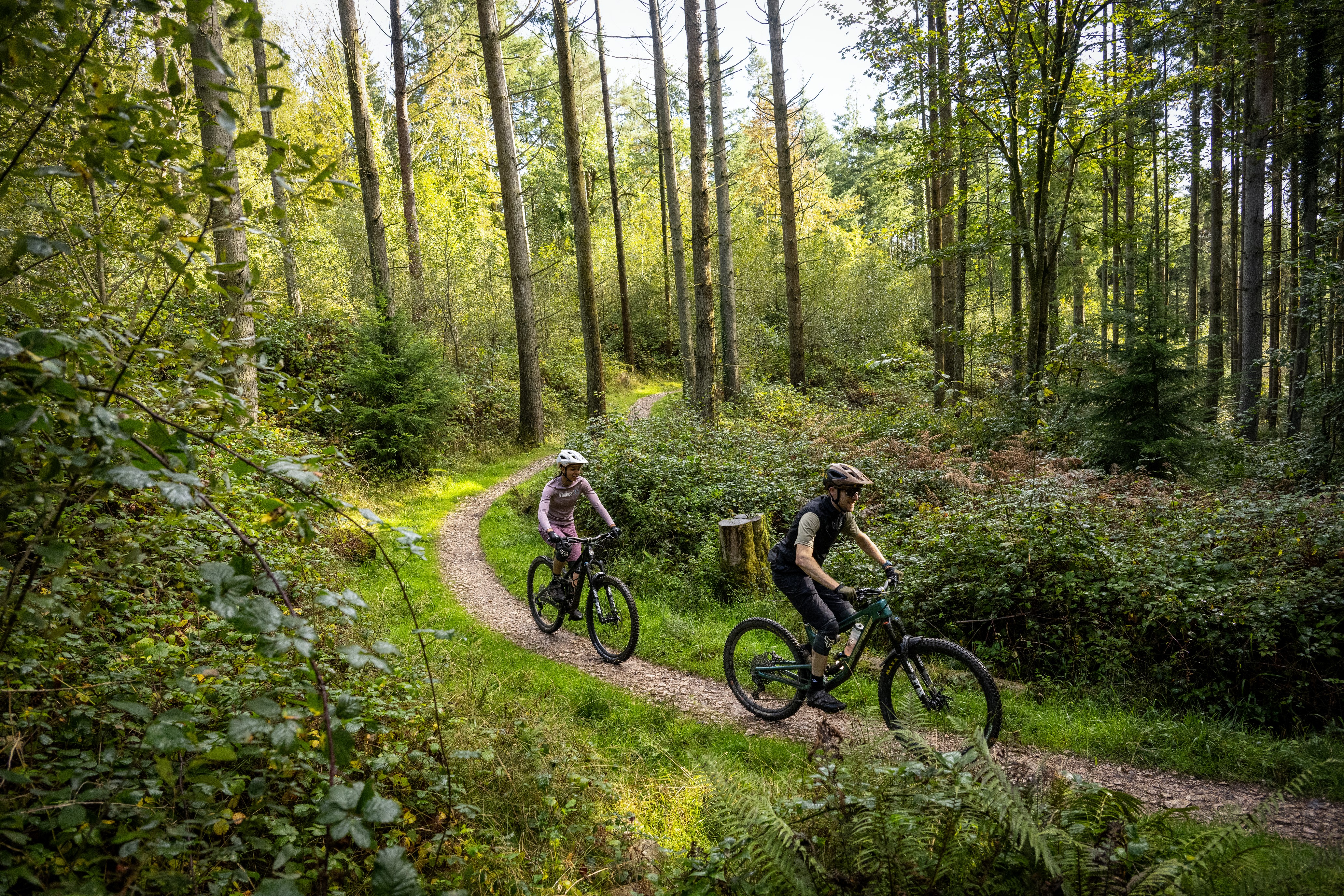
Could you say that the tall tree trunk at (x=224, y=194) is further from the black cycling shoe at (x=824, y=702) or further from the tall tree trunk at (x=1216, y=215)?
the tall tree trunk at (x=1216, y=215)

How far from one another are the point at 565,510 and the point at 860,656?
3.88 m

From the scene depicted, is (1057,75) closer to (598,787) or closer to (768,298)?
(598,787)

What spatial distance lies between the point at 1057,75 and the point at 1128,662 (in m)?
9.79

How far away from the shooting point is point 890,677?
5.14m

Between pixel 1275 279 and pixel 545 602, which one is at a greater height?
pixel 1275 279

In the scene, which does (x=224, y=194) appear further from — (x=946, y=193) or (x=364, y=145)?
(x=946, y=193)

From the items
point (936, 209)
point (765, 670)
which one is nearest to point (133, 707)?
point (765, 670)

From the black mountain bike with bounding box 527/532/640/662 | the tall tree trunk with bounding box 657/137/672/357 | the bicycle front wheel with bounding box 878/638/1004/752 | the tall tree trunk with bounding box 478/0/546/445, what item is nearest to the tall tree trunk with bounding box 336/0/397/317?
the tall tree trunk with bounding box 478/0/546/445

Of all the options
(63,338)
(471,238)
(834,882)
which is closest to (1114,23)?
(834,882)

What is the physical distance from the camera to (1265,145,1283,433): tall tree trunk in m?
15.7

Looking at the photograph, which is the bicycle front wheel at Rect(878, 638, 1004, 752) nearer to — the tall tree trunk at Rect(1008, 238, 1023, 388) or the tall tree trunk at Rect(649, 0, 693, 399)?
the tall tree trunk at Rect(1008, 238, 1023, 388)

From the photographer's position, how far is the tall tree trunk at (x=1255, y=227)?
11352 mm

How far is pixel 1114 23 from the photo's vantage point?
10117 millimetres

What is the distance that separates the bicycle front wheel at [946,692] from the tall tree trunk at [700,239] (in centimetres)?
922
